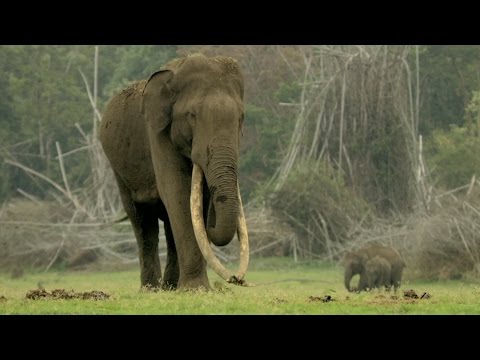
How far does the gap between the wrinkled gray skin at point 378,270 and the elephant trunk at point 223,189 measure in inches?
599

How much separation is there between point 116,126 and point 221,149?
360 cm

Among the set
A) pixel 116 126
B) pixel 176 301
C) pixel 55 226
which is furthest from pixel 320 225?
pixel 176 301

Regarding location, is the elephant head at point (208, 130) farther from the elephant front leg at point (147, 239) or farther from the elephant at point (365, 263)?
the elephant at point (365, 263)

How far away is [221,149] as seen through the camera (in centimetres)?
1529

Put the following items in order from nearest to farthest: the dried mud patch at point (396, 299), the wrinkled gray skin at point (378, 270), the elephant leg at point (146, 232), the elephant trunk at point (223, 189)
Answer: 1. the dried mud patch at point (396, 299)
2. the elephant trunk at point (223, 189)
3. the elephant leg at point (146, 232)
4. the wrinkled gray skin at point (378, 270)

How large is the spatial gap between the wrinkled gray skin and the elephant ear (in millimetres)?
14279

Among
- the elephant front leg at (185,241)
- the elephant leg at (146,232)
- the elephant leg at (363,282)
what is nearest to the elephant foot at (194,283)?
the elephant front leg at (185,241)

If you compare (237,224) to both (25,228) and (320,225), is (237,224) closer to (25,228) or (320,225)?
(320,225)

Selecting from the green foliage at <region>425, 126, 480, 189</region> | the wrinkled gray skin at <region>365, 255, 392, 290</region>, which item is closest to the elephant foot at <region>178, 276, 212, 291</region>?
the wrinkled gray skin at <region>365, 255, 392, 290</region>

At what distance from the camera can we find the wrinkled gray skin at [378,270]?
30.2m

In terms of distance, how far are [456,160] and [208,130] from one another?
22984mm

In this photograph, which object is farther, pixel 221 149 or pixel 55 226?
pixel 55 226

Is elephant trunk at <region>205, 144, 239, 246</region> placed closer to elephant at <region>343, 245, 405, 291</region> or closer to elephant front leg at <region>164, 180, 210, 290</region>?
elephant front leg at <region>164, 180, 210, 290</region>

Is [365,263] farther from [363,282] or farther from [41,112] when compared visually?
[41,112]
